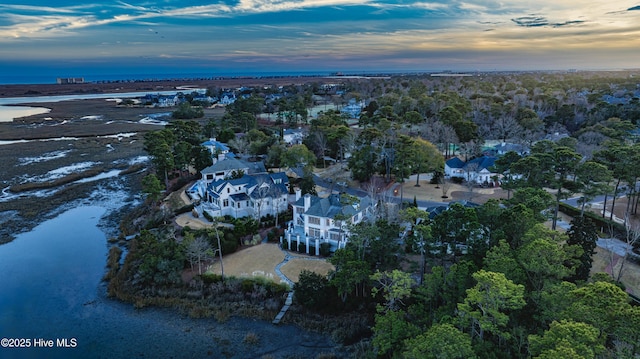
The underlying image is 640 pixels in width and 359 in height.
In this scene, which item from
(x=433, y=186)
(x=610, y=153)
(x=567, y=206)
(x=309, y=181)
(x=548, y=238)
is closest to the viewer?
(x=548, y=238)

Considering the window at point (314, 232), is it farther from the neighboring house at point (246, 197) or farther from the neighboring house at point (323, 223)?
the neighboring house at point (246, 197)

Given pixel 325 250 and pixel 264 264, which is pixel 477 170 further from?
pixel 264 264

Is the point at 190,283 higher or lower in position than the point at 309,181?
lower

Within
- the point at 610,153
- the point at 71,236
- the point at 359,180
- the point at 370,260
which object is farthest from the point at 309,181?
the point at 610,153

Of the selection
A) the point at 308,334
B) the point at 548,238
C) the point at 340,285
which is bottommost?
the point at 308,334

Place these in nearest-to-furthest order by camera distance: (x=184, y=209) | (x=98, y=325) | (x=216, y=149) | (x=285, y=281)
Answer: (x=98, y=325)
(x=285, y=281)
(x=184, y=209)
(x=216, y=149)

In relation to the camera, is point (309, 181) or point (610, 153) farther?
point (309, 181)

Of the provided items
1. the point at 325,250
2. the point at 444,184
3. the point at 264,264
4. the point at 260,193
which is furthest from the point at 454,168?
the point at 264,264

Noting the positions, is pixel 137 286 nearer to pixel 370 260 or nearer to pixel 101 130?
pixel 370 260

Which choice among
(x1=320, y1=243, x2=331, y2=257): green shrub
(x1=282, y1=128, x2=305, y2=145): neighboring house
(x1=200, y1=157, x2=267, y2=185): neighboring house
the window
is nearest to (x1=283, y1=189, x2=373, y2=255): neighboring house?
the window
